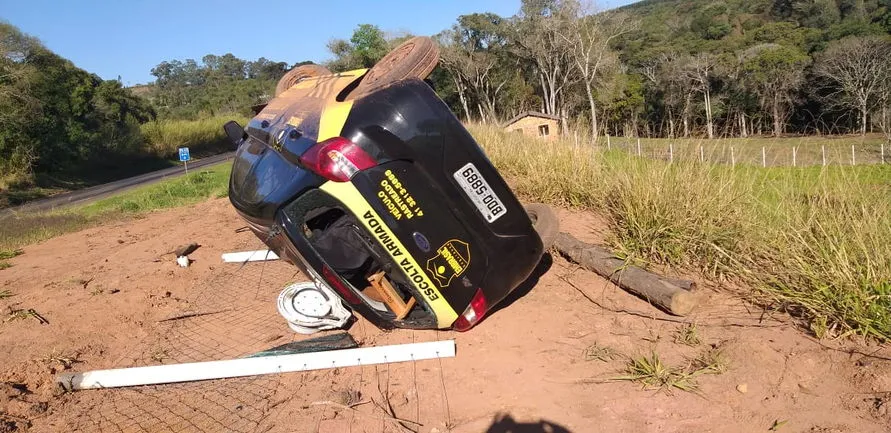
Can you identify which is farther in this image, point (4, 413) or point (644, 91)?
point (644, 91)

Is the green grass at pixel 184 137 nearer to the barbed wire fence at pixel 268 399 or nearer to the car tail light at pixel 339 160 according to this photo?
the barbed wire fence at pixel 268 399

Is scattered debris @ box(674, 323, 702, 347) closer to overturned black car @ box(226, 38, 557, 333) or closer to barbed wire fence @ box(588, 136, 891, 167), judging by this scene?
overturned black car @ box(226, 38, 557, 333)

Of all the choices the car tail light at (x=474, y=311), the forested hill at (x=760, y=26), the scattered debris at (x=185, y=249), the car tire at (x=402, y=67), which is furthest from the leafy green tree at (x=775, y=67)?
the car tail light at (x=474, y=311)

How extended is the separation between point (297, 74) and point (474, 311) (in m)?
3.19

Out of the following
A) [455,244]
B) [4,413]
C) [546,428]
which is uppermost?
[455,244]

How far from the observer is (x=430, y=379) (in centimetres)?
372

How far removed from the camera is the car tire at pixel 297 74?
18.0ft

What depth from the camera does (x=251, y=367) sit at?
3949 millimetres

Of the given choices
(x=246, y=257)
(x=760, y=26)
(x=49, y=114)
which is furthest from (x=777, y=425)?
(x=760, y=26)

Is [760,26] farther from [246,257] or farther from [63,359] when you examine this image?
[63,359]

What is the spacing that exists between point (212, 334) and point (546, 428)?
3.22 metres

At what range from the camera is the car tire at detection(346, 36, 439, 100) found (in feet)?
12.8

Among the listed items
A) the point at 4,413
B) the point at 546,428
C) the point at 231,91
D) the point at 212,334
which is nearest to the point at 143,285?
the point at 212,334

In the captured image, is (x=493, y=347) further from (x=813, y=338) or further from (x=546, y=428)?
(x=813, y=338)
